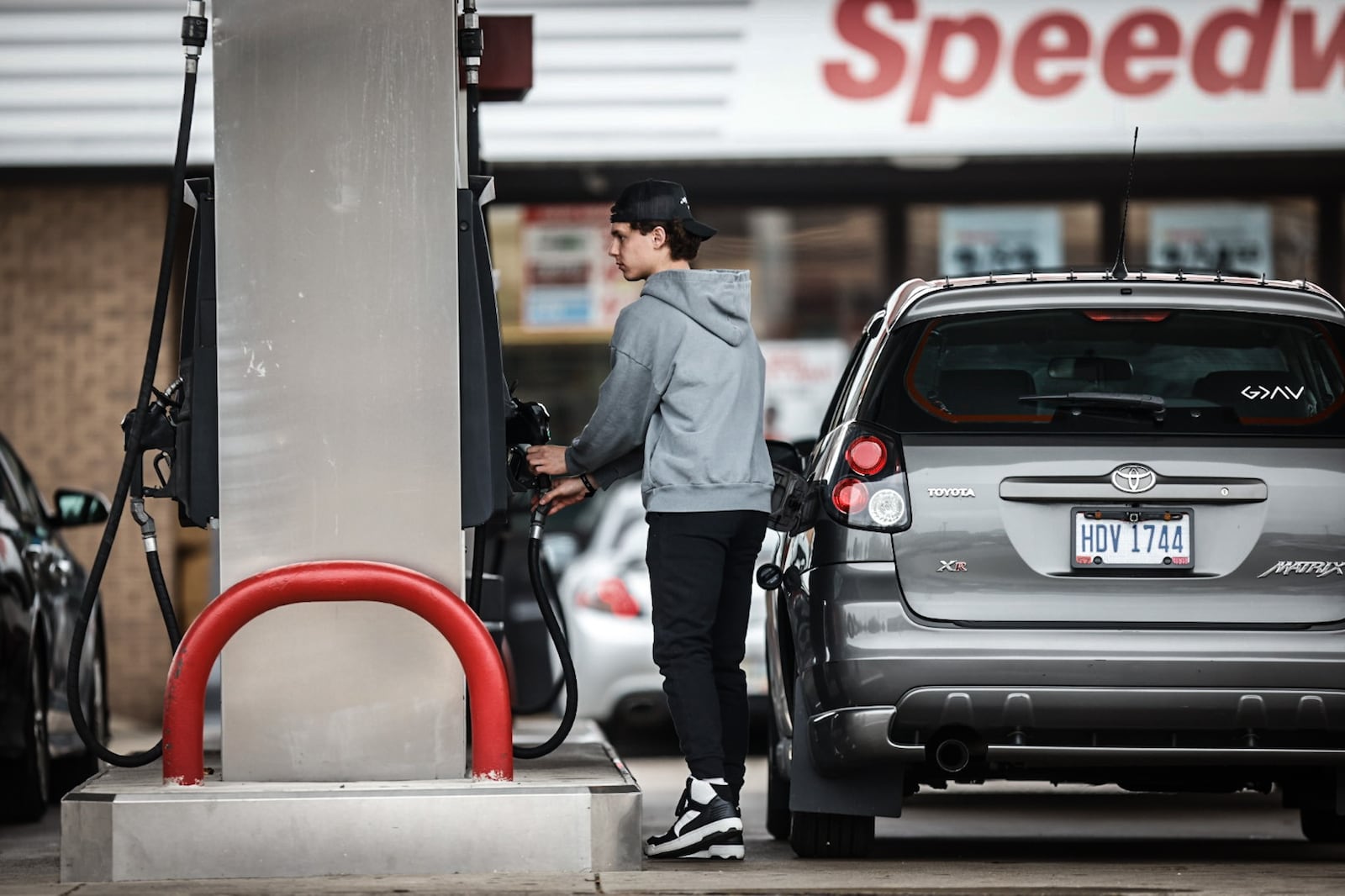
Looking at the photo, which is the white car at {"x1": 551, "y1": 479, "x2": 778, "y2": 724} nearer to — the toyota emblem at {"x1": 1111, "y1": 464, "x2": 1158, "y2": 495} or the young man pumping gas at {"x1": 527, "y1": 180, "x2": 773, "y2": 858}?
the young man pumping gas at {"x1": 527, "y1": 180, "x2": 773, "y2": 858}

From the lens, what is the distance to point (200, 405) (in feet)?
21.8

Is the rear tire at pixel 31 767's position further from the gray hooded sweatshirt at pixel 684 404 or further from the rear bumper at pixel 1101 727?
the rear bumper at pixel 1101 727

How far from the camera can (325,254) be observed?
6559 mm

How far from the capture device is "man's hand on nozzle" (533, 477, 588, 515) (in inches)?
279

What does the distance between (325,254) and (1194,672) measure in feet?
8.53

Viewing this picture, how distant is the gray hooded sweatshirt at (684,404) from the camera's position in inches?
272

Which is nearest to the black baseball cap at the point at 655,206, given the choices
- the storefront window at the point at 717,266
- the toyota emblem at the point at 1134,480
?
the toyota emblem at the point at 1134,480

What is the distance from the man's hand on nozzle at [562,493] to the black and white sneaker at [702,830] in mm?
898

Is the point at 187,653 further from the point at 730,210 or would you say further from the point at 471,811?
the point at 730,210

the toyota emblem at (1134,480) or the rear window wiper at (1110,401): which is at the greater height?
the rear window wiper at (1110,401)

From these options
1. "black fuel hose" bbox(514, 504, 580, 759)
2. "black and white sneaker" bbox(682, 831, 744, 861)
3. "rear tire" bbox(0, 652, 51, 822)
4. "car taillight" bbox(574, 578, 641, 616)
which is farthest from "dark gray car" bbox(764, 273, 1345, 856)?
"car taillight" bbox(574, 578, 641, 616)

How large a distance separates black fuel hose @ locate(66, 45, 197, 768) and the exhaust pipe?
2104 mm

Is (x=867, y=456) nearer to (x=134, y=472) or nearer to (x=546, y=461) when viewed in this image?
(x=546, y=461)

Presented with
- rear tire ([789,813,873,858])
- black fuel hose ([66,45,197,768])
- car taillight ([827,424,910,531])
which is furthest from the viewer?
rear tire ([789,813,873,858])
